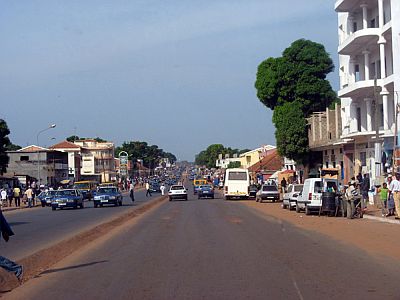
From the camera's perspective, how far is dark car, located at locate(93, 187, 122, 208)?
4944 centimetres

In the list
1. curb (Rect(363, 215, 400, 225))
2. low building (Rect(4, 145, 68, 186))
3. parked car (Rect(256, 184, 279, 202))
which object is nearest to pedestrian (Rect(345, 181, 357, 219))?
curb (Rect(363, 215, 400, 225))

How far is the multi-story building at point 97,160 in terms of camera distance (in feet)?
474

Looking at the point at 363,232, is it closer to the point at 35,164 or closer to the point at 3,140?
the point at 3,140

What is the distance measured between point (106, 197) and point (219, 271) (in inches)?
1467

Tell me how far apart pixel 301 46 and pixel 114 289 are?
56687 millimetres

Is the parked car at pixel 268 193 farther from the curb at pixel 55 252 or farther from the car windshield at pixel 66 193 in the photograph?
the curb at pixel 55 252

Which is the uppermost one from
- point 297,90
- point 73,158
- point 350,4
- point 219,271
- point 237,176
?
point 350,4

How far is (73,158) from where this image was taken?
416ft

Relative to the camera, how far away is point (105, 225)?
28.1 m

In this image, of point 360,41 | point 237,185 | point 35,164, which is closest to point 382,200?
point 360,41

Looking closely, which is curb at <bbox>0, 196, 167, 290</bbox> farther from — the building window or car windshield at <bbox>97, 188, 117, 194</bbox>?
the building window

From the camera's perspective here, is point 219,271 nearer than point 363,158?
Yes

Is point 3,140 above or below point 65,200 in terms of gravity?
above

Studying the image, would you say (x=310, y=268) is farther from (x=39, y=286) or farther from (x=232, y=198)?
(x=232, y=198)
